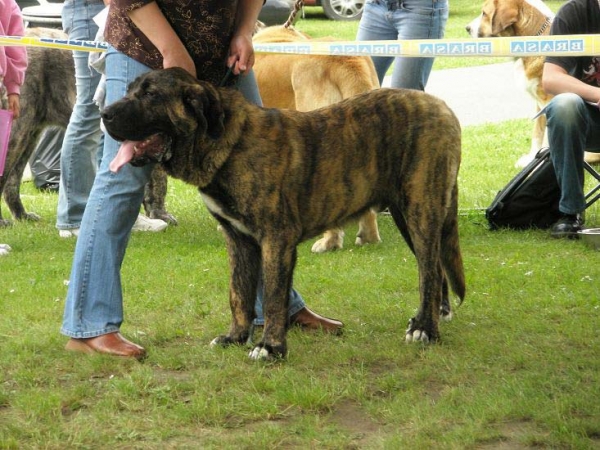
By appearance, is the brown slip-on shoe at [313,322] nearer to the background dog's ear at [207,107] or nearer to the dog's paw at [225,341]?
the dog's paw at [225,341]

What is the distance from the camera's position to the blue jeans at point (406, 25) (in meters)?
7.59

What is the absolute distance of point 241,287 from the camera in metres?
4.92

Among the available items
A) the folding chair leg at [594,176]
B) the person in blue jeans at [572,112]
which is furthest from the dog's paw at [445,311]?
the folding chair leg at [594,176]

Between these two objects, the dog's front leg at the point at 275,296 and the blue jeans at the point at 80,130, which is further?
the blue jeans at the point at 80,130

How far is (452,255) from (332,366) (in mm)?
995

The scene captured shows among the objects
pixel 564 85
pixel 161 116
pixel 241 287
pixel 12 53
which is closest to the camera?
pixel 161 116

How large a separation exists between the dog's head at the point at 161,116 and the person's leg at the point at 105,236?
9.9 inches

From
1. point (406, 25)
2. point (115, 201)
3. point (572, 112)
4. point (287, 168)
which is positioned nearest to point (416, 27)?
point (406, 25)

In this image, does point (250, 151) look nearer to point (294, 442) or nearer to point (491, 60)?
point (294, 442)

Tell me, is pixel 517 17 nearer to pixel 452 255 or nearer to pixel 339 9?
pixel 452 255

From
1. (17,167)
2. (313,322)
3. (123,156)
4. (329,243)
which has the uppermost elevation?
(123,156)

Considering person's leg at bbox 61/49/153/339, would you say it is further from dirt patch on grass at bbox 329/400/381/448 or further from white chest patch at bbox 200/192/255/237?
dirt patch on grass at bbox 329/400/381/448

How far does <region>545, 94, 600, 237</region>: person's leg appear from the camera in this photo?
707 cm

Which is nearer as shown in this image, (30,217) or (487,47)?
(487,47)
